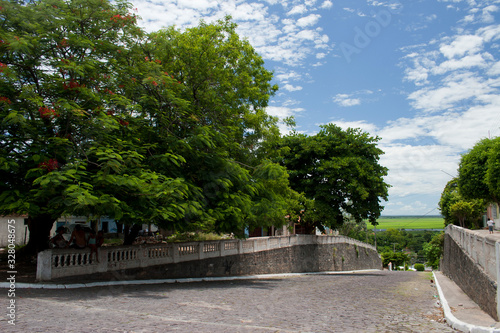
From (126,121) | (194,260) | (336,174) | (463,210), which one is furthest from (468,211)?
(126,121)

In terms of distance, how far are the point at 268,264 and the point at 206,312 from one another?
14896 millimetres

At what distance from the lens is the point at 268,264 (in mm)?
21984

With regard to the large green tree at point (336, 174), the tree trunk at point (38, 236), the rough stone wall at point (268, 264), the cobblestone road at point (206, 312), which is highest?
the large green tree at point (336, 174)

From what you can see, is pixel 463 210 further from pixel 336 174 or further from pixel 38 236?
pixel 38 236

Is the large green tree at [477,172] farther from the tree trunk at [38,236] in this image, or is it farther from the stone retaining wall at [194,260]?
the tree trunk at [38,236]

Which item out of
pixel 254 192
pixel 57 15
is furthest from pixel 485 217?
pixel 57 15

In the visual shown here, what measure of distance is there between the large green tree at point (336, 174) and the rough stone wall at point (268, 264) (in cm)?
292

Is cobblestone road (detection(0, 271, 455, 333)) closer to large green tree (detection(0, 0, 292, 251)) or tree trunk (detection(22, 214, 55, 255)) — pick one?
large green tree (detection(0, 0, 292, 251))

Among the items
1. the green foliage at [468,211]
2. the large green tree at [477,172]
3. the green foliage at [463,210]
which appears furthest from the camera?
the green foliage at [463,210]

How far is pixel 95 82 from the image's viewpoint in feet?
35.9

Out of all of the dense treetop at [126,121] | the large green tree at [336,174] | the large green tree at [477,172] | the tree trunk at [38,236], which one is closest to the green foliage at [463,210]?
the large green tree at [477,172]

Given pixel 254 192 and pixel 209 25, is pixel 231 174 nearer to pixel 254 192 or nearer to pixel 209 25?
pixel 254 192

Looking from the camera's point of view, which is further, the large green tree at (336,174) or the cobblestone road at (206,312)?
the large green tree at (336,174)

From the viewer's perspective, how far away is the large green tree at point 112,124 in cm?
938
